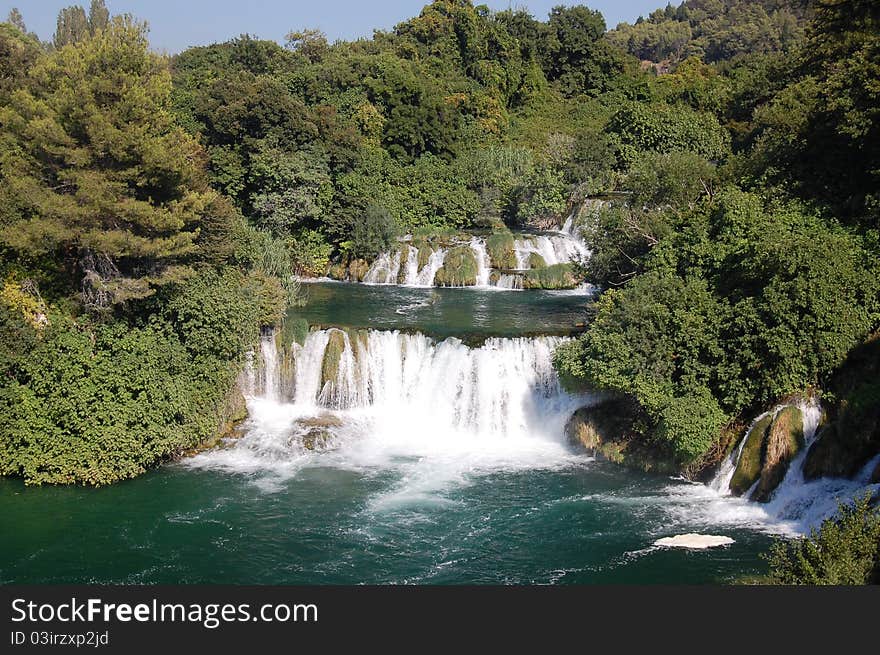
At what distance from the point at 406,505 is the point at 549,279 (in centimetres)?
1791

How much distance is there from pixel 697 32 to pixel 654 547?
3904 inches

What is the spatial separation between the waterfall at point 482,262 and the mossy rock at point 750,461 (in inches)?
711

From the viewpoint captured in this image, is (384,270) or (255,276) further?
(384,270)

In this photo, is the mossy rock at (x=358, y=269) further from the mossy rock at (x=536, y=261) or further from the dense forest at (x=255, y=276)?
the dense forest at (x=255, y=276)

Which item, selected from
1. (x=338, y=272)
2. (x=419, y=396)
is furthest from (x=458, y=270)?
(x=419, y=396)

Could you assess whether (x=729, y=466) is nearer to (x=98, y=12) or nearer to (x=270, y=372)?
(x=270, y=372)

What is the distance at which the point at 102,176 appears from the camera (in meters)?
19.9

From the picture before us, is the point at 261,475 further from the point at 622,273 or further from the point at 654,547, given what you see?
the point at 622,273

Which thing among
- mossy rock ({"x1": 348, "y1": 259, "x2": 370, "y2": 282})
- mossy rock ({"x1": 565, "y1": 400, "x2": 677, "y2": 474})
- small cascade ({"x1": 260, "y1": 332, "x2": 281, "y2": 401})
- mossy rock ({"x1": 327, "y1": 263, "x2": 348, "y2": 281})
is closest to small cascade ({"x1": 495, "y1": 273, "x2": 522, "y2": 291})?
mossy rock ({"x1": 348, "y1": 259, "x2": 370, "y2": 282})

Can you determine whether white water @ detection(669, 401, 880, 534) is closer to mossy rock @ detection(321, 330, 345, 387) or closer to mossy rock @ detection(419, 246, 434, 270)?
mossy rock @ detection(321, 330, 345, 387)

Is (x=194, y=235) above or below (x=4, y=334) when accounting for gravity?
above

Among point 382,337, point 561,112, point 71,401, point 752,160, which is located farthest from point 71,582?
point 561,112

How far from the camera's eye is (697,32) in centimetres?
10169

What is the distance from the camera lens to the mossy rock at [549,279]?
3391 centimetres
